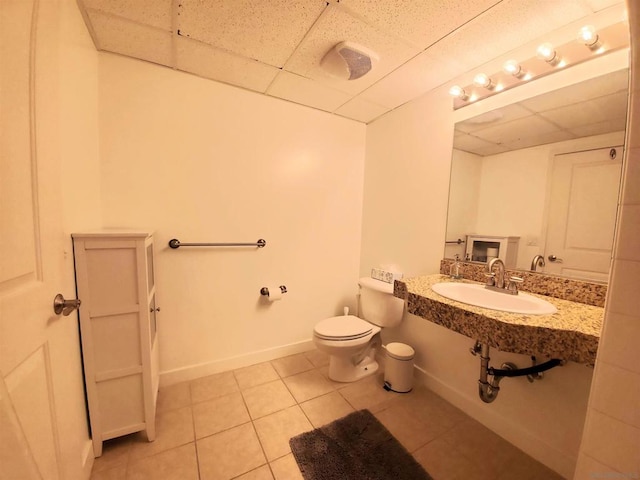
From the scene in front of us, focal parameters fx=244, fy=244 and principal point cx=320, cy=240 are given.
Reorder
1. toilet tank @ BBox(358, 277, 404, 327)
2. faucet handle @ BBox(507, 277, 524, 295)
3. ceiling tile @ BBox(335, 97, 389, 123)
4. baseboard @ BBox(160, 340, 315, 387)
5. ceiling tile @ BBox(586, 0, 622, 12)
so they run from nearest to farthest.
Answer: ceiling tile @ BBox(586, 0, 622, 12) → faucet handle @ BBox(507, 277, 524, 295) → baseboard @ BBox(160, 340, 315, 387) → toilet tank @ BBox(358, 277, 404, 327) → ceiling tile @ BBox(335, 97, 389, 123)

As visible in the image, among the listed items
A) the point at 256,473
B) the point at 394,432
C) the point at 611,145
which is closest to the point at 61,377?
the point at 256,473

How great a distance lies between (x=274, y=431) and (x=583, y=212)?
76.0 inches

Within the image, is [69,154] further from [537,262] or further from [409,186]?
[537,262]

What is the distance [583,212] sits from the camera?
1163 mm

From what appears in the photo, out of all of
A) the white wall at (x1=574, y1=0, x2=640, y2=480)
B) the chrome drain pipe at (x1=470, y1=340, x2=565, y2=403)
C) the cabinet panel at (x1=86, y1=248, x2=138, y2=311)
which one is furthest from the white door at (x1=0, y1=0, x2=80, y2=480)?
the chrome drain pipe at (x1=470, y1=340, x2=565, y2=403)

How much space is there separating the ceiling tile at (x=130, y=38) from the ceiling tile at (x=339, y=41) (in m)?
0.70

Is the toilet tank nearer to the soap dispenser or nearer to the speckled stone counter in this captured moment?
the soap dispenser

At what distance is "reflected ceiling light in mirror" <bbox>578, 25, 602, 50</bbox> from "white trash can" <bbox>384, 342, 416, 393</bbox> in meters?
1.83

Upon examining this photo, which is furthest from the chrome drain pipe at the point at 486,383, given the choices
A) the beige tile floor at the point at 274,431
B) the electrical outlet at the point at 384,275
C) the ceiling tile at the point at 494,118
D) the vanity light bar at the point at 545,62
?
the vanity light bar at the point at 545,62

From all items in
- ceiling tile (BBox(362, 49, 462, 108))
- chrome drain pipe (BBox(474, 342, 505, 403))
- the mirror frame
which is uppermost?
ceiling tile (BBox(362, 49, 462, 108))

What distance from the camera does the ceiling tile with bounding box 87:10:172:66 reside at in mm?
1203

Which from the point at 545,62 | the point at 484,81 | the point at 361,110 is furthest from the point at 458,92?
the point at 361,110

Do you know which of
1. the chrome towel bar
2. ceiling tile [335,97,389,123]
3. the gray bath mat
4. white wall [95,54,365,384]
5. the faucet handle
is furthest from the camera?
ceiling tile [335,97,389,123]

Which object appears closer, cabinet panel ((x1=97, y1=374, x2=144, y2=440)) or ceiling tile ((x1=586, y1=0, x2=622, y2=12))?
ceiling tile ((x1=586, y1=0, x2=622, y2=12))
